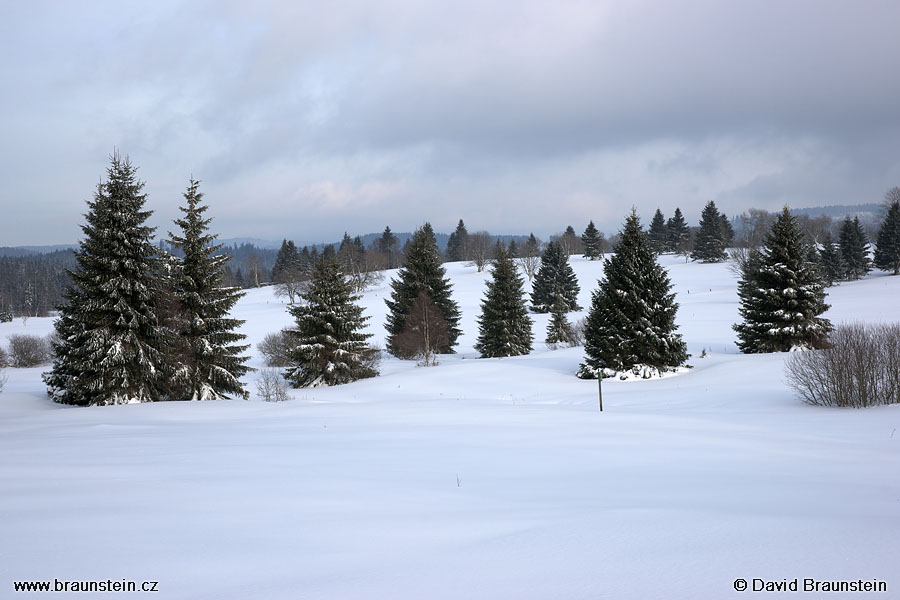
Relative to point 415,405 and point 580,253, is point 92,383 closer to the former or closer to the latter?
point 415,405

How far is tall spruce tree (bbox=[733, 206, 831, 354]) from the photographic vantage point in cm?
2923

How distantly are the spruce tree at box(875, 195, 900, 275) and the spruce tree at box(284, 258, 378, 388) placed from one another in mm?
75286

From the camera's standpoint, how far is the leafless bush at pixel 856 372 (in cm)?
1570

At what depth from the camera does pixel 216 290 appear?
24.2 m

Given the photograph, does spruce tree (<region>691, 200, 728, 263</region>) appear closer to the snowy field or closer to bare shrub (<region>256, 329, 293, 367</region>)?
bare shrub (<region>256, 329, 293, 367</region>)

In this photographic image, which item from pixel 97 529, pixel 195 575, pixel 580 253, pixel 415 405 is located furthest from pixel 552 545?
pixel 580 253

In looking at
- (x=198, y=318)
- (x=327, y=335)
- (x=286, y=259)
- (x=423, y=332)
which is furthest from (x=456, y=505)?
(x=286, y=259)

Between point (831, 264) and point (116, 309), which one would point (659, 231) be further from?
point (116, 309)

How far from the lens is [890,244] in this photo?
68125mm

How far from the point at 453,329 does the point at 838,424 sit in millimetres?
35797

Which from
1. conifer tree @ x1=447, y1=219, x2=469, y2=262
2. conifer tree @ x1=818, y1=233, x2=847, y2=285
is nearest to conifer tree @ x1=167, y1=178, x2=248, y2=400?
conifer tree @ x1=818, y1=233, x2=847, y2=285

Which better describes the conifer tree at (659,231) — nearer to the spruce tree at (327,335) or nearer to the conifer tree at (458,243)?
the conifer tree at (458,243)

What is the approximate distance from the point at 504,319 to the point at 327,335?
16.9 metres

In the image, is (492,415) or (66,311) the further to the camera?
(66,311)
